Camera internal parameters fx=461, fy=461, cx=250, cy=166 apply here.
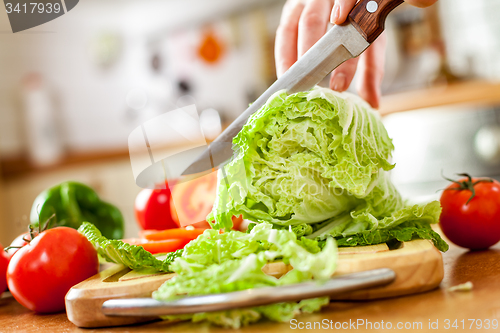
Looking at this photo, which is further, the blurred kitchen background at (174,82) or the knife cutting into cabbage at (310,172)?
the blurred kitchen background at (174,82)

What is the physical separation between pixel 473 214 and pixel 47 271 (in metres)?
1.23

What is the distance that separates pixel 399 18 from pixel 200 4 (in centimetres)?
221

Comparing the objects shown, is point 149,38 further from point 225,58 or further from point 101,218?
point 101,218

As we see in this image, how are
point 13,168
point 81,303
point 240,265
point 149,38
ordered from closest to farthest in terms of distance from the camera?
point 240,265
point 81,303
point 13,168
point 149,38

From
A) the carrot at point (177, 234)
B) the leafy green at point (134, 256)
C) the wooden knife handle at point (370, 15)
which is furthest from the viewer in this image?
the carrot at point (177, 234)

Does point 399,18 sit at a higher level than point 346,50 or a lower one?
higher

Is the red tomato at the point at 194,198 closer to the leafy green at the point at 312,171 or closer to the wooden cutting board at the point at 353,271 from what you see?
the leafy green at the point at 312,171

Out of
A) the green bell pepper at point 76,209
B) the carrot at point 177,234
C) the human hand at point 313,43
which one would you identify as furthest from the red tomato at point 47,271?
the human hand at point 313,43

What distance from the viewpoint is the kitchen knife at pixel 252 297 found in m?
0.77

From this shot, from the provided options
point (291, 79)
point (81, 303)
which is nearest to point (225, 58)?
point (291, 79)

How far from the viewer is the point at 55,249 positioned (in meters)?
1.21

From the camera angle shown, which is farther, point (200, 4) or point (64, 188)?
point (200, 4)
